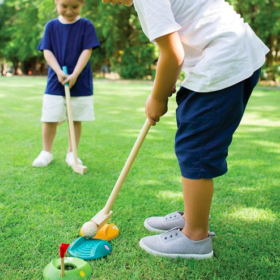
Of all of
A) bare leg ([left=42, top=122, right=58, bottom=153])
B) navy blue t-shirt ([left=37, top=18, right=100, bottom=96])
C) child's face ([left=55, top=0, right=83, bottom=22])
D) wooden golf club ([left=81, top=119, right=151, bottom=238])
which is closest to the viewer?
wooden golf club ([left=81, top=119, right=151, bottom=238])

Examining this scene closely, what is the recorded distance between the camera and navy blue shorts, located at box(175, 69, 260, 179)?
4.85 feet

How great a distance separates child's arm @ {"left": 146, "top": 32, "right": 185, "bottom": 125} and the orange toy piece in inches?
24.8

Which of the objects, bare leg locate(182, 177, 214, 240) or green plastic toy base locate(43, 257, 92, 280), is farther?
bare leg locate(182, 177, 214, 240)

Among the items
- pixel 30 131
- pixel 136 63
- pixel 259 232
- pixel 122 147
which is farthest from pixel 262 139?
pixel 136 63

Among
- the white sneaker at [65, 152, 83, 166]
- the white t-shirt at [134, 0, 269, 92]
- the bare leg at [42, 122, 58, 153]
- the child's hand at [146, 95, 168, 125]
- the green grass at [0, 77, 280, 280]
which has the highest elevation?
the white t-shirt at [134, 0, 269, 92]

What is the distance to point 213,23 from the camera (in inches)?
57.6

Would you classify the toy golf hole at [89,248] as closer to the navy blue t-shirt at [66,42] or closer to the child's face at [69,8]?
the navy blue t-shirt at [66,42]

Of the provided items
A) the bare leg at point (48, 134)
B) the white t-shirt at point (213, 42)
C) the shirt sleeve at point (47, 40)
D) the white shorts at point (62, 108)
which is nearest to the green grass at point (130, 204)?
the bare leg at point (48, 134)

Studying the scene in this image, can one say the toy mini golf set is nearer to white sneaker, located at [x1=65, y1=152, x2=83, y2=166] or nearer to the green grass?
the green grass

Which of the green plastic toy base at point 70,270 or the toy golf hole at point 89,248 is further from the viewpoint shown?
the toy golf hole at point 89,248

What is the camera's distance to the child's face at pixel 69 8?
273cm

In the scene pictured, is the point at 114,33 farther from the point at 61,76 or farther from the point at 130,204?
the point at 130,204

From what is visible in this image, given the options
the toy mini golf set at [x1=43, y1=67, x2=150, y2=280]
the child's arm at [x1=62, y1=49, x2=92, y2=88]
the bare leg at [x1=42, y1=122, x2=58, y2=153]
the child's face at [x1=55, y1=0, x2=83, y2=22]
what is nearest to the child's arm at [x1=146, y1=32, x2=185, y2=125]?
the toy mini golf set at [x1=43, y1=67, x2=150, y2=280]

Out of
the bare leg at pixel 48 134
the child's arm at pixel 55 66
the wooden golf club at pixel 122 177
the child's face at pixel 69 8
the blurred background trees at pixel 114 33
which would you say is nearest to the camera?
the wooden golf club at pixel 122 177
